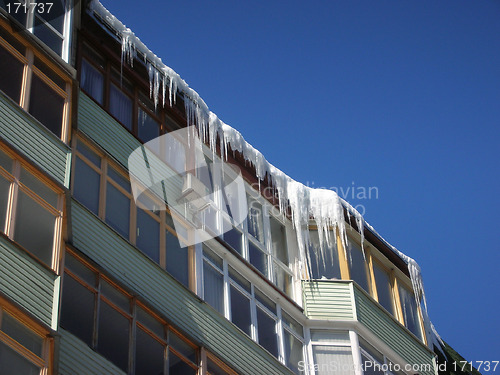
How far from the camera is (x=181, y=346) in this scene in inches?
669

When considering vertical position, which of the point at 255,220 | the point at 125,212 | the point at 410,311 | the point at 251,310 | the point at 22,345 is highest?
the point at 255,220

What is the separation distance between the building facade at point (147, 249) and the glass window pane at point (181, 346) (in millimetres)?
23

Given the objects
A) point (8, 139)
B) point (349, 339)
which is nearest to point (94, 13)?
point (8, 139)

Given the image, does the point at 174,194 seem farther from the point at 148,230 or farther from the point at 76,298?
the point at 76,298

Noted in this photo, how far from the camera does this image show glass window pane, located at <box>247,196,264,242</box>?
21.9m

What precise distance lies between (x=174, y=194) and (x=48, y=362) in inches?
279

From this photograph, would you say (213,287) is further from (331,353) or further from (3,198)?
(3,198)

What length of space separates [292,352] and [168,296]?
408 centimetres

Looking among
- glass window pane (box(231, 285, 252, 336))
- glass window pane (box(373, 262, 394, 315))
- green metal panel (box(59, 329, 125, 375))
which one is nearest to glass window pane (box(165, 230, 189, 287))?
glass window pane (box(231, 285, 252, 336))

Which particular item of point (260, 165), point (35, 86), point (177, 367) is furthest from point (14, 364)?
point (260, 165)

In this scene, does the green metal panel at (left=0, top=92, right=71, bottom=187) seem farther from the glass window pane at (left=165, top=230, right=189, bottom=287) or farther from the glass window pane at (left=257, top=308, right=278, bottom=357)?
the glass window pane at (left=257, top=308, right=278, bottom=357)

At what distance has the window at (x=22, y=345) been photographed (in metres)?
12.6

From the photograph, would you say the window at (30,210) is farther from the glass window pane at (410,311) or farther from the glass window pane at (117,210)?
the glass window pane at (410,311)

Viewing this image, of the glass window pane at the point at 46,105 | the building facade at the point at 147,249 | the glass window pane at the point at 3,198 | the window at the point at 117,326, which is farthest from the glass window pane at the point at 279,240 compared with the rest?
the glass window pane at the point at 3,198
